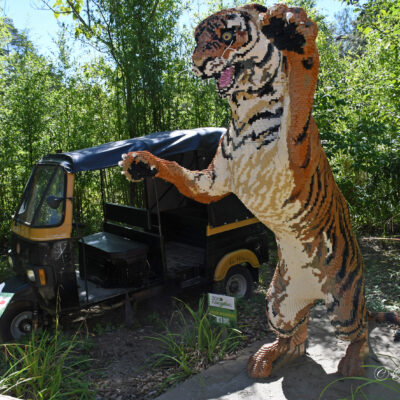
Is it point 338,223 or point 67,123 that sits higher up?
point 67,123

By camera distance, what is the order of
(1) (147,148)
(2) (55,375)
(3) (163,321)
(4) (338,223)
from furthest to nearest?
(3) (163,321)
(1) (147,148)
(2) (55,375)
(4) (338,223)

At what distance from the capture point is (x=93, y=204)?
320 inches

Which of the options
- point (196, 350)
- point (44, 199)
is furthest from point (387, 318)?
point (44, 199)

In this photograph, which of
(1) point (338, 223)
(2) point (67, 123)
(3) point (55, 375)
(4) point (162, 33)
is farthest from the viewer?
(2) point (67, 123)

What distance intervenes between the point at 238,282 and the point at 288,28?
3.45 m

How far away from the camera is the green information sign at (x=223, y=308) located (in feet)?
11.7

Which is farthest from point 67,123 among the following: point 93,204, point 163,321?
point 163,321

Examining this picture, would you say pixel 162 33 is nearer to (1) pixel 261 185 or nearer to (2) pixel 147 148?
(2) pixel 147 148

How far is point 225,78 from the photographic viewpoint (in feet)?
8.23

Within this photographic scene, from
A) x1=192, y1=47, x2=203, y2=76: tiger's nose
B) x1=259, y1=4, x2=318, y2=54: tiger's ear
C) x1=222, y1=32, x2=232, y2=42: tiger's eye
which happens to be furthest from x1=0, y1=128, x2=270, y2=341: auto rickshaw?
x1=259, y1=4, x2=318, y2=54: tiger's ear

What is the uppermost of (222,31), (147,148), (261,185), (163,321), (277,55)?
(222,31)

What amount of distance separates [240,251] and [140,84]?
3.64m

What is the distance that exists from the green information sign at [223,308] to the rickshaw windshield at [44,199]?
163cm

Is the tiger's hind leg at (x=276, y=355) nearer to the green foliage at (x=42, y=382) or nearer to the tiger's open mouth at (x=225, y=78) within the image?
the green foliage at (x=42, y=382)
